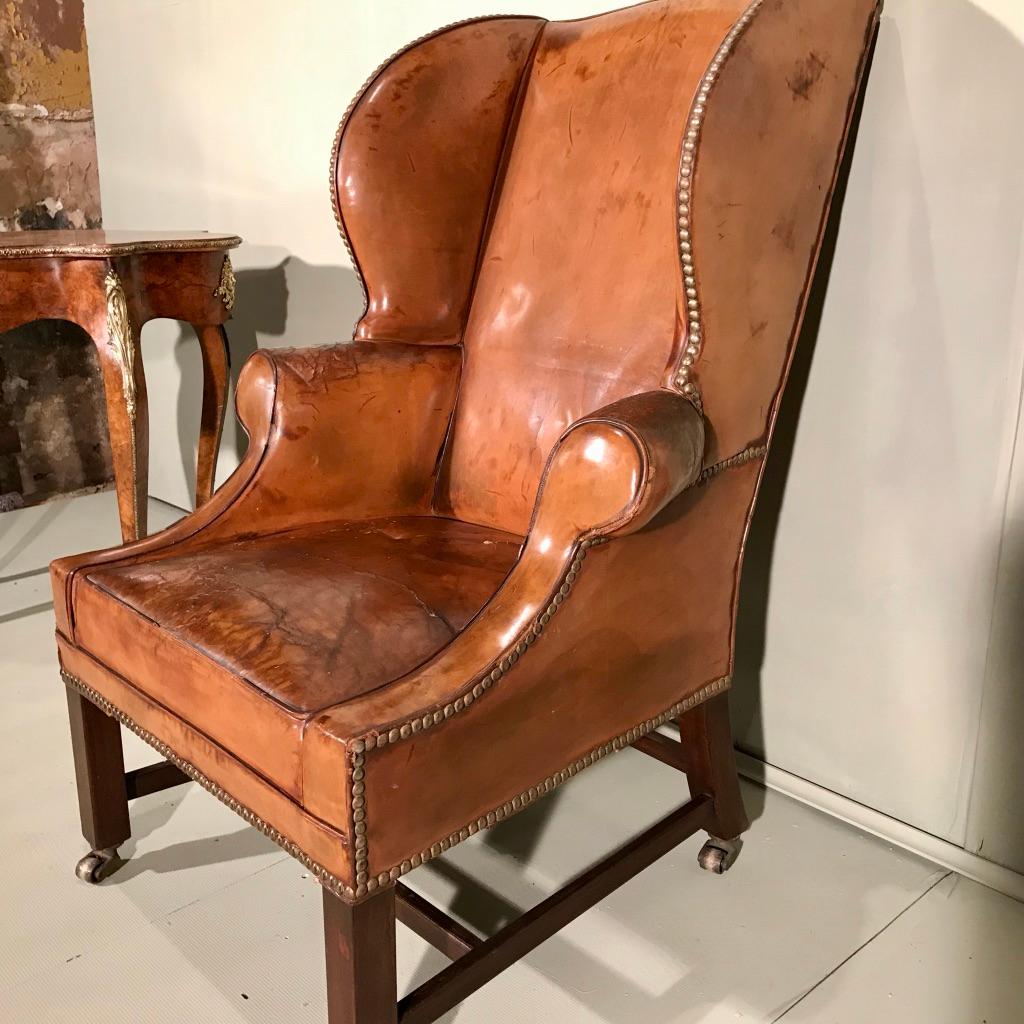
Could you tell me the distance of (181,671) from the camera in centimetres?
107

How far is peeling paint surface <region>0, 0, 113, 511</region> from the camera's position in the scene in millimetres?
2721

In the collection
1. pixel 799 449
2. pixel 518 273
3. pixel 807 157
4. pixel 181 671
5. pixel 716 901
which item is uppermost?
pixel 807 157

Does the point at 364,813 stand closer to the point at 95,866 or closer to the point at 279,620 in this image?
the point at 279,620

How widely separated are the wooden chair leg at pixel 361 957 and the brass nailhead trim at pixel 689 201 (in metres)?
0.59

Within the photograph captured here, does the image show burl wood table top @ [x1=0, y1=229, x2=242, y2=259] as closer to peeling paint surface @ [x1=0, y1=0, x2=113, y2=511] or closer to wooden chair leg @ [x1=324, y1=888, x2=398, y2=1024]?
peeling paint surface @ [x1=0, y1=0, x2=113, y2=511]

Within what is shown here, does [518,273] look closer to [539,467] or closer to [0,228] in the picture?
[539,467]

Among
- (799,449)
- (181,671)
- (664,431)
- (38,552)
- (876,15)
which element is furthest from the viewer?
(38,552)

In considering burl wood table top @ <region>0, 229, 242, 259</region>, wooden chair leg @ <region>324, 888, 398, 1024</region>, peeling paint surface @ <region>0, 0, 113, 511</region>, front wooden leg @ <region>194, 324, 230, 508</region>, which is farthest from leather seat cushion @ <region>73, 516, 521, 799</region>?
peeling paint surface @ <region>0, 0, 113, 511</region>

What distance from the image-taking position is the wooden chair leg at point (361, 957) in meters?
0.94

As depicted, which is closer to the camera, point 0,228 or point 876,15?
point 876,15

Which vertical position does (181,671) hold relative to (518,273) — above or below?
below

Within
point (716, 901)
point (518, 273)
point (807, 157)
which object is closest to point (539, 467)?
point (518, 273)

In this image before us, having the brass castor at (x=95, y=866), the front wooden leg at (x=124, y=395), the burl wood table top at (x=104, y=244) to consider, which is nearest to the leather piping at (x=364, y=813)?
the brass castor at (x=95, y=866)

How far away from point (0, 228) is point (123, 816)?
6.40ft
